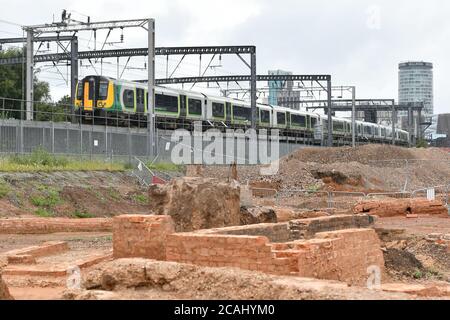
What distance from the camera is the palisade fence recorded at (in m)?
31.2

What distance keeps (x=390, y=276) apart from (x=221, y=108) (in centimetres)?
3446

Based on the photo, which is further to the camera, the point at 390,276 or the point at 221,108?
the point at 221,108

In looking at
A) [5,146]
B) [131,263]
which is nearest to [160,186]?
[131,263]

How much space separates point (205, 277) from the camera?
33.4 feet

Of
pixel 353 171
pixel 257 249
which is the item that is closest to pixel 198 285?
pixel 257 249

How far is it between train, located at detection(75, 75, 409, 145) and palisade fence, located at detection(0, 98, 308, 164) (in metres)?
0.34

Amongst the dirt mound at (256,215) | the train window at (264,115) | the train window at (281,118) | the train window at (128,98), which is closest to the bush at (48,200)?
the dirt mound at (256,215)

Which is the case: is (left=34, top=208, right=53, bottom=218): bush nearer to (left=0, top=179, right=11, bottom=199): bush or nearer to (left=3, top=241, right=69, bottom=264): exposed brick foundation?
(left=0, top=179, right=11, bottom=199): bush

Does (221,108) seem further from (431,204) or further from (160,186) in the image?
(160,186)

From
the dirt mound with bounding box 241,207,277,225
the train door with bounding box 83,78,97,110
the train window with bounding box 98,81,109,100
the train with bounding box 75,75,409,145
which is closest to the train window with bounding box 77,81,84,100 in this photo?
the train with bounding box 75,75,409,145

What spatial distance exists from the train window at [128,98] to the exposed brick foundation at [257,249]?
2562 cm

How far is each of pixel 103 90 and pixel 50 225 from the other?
16.9m

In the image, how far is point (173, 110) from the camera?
44.4 meters

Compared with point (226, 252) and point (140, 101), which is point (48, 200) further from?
point (226, 252)
